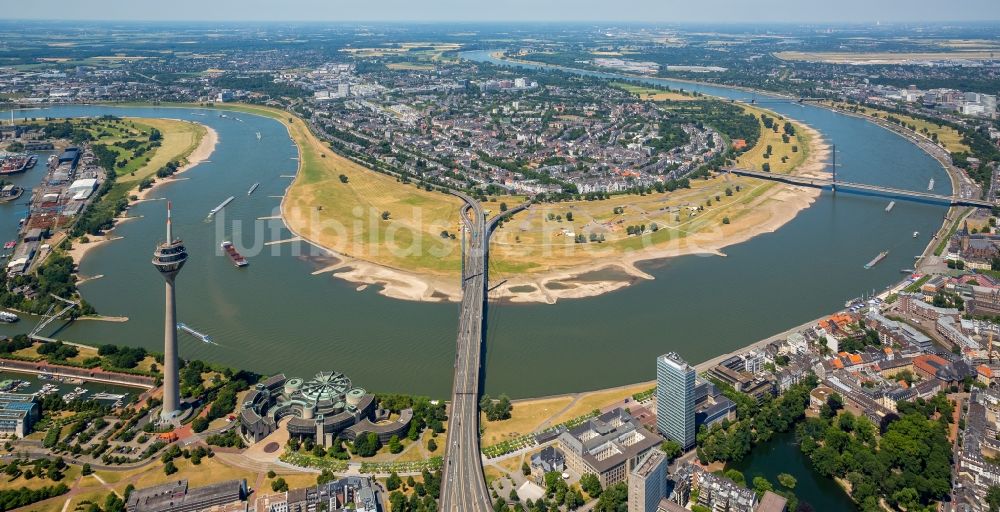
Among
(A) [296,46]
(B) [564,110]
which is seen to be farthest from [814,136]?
(A) [296,46]

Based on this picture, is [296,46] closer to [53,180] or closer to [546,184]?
[53,180]

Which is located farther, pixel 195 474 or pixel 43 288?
pixel 43 288

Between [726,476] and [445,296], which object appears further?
[445,296]

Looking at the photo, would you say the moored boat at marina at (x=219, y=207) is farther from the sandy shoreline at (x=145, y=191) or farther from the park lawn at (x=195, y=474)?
the park lawn at (x=195, y=474)

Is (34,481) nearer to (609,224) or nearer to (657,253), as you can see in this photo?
(657,253)

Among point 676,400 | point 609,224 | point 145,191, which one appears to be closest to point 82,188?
point 145,191
